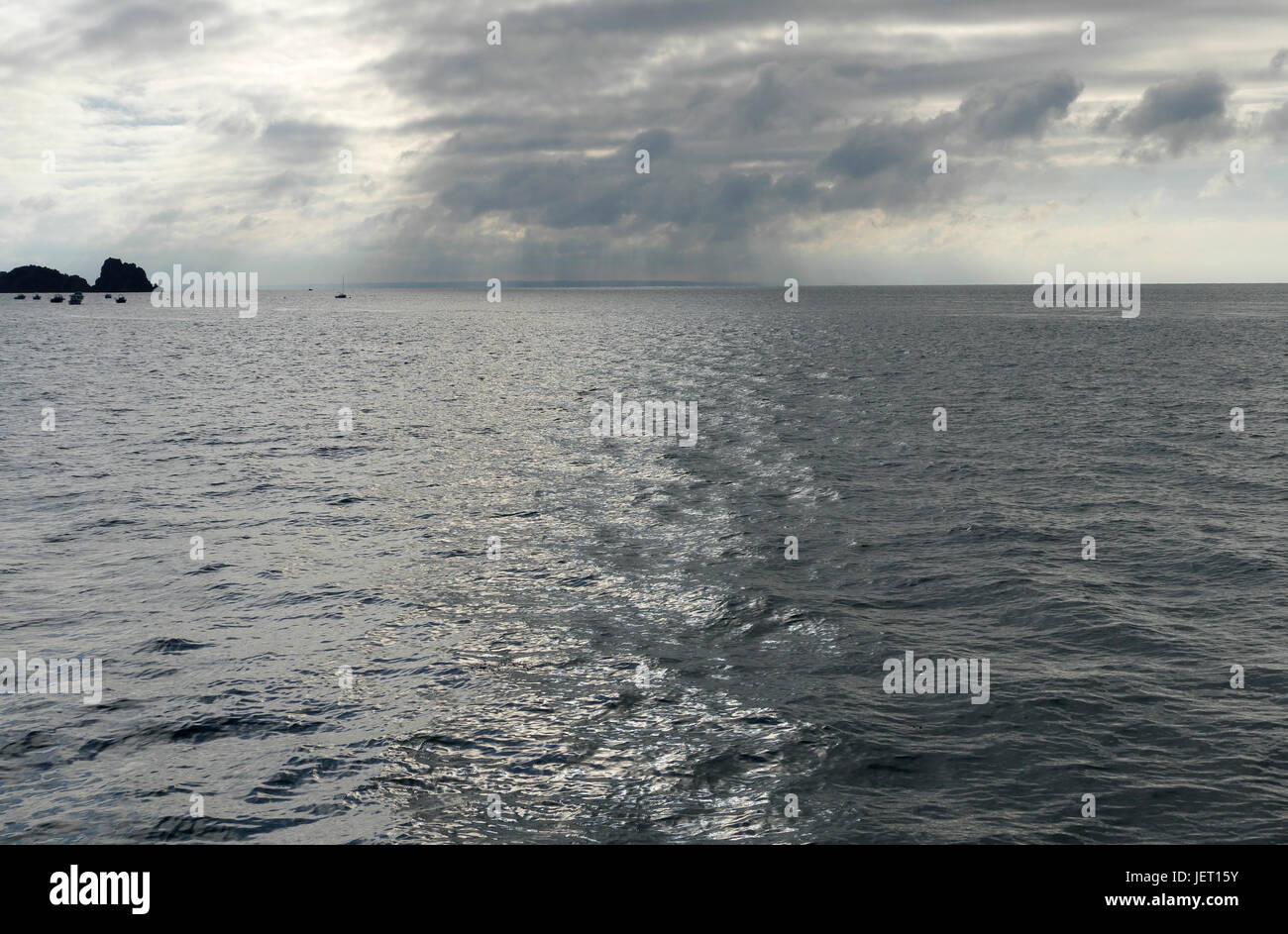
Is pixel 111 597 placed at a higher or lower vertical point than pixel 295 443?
lower

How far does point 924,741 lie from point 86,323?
644 feet

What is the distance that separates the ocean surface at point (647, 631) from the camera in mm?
12258

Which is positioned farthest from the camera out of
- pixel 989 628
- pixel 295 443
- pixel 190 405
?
pixel 190 405

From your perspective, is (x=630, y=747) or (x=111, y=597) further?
(x=111, y=597)

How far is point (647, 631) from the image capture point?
61.3ft

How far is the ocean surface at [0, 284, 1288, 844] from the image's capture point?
12.3 m

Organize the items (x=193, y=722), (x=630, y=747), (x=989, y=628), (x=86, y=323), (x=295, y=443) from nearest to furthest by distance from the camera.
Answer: (x=630, y=747)
(x=193, y=722)
(x=989, y=628)
(x=295, y=443)
(x=86, y=323)

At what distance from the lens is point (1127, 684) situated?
16188 mm

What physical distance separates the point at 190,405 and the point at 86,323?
13841cm

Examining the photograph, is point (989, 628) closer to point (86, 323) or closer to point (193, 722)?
point (193, 722)

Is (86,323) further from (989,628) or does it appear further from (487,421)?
(989,628)
